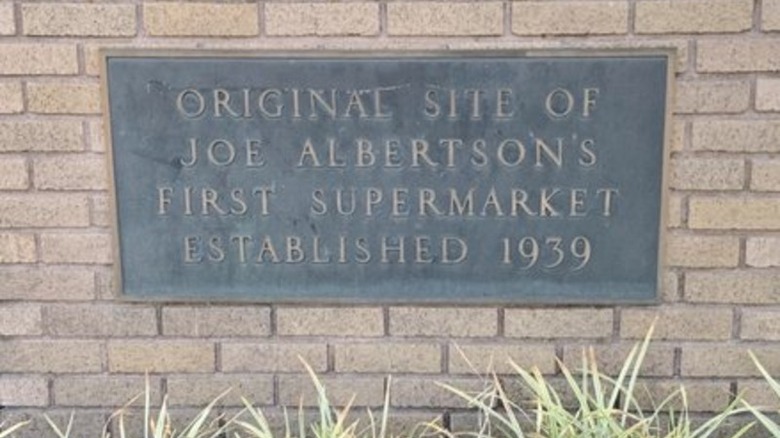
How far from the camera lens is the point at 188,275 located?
8.73ft

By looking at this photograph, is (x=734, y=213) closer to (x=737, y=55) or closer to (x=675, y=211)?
(x=675, y=211)

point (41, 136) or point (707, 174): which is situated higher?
point (41, 136)

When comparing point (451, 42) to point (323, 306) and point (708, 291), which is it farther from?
point (708, 291)

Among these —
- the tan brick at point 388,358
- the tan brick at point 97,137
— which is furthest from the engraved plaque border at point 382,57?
the tan brick at point 388,358

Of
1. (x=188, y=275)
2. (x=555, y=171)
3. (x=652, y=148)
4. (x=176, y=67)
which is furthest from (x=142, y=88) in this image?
(x=652, y=148)

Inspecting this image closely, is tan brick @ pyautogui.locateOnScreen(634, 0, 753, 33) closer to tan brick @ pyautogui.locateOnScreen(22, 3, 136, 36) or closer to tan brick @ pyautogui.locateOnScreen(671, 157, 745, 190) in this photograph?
tan brick @ pyautogui.locateOnScreen(671, 157, 745, 190)

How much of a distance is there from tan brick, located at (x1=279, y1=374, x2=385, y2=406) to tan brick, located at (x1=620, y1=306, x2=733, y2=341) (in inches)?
27.5

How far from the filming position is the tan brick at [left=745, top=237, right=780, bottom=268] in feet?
8.45

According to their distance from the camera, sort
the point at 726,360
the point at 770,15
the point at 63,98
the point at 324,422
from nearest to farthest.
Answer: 1. the point at 324,422
2. the point at 770,15
3. the point at 63,98
4. the point at 726,360

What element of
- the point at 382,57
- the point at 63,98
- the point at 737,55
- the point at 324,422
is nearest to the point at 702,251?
the point at 737,55

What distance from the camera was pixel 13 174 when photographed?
8.55 feet

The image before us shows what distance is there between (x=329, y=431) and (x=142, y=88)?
3.30 ft

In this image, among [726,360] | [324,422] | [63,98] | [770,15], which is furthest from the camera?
[726,360]

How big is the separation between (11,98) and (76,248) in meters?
0.43
